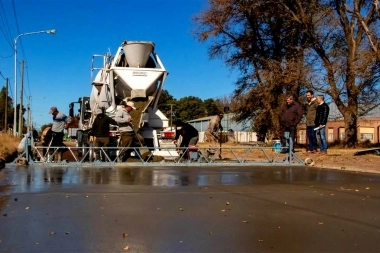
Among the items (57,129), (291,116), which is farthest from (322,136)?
(57,129)

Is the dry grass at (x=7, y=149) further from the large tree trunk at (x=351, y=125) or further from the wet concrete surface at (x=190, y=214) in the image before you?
the large tree trunk at (x=351, y=125)

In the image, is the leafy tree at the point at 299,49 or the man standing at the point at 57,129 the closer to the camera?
Answer: the man standing at the point at 57,129

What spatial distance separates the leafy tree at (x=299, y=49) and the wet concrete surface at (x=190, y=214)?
15551mm

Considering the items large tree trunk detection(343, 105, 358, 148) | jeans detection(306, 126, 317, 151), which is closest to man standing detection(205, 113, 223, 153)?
jeans detection(306, 126, 317, 151)

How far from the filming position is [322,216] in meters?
6.34

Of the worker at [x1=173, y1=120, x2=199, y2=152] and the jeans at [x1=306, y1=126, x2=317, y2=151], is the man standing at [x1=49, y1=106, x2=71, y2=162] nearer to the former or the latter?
the worker at [x1=173, y1=120, x2=199, y2=152]

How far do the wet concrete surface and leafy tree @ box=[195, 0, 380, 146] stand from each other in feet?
51.0

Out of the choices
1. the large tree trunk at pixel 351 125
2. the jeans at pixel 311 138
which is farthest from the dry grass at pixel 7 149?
the large tree trunk at pixel 351 125

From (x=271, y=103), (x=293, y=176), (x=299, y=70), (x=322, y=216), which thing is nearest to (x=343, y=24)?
(x=299, y=70)

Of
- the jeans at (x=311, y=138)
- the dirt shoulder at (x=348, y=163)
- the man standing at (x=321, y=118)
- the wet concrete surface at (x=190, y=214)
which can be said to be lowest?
the wet concrete surface at (x=190, y=214)

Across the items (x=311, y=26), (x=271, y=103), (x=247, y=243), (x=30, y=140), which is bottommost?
(x=247, y=243)

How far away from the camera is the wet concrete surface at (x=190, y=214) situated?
5.00 meters

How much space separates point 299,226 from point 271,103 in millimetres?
24253

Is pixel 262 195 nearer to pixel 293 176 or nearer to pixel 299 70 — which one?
pixel 293 176
